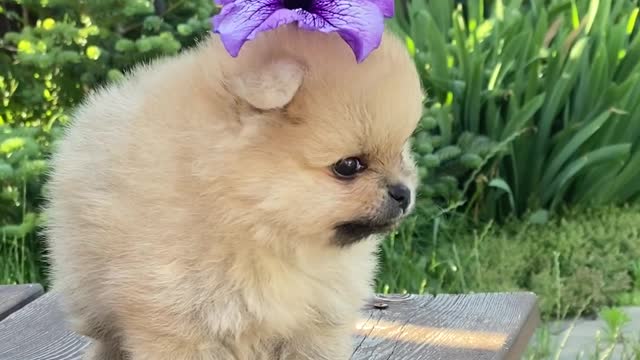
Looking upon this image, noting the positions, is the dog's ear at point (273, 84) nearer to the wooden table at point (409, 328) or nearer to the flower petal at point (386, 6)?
the flower petal at point (386, 6)

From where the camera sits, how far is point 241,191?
1.26 m

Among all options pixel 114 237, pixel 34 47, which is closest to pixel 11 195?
pixel 34 47

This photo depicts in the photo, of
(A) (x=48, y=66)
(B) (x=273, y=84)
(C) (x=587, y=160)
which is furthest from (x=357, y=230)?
(C) (x=587, y=160)

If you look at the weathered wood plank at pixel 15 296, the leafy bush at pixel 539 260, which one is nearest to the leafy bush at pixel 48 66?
the weathered wood plank at pixel 15 296

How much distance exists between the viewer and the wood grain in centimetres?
190

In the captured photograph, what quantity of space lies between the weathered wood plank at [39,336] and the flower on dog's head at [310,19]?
0.86 m

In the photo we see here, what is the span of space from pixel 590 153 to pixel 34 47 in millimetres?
2130

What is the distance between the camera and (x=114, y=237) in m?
1.31

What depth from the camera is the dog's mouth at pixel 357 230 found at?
1.29 m

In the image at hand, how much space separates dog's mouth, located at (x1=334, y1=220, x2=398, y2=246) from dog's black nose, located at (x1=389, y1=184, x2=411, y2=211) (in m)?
0.03

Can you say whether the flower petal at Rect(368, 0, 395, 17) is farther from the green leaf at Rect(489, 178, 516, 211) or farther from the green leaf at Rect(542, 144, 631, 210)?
the green leaf at Rect(542, 144, 631, 210)

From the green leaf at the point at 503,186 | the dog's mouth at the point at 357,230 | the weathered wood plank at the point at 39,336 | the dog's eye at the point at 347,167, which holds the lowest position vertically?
the green leaf at the point at 503,186

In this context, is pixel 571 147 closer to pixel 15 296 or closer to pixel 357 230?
pixel 15 296

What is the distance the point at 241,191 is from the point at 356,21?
258 mm
